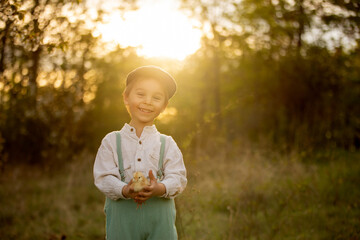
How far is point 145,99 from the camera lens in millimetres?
2129

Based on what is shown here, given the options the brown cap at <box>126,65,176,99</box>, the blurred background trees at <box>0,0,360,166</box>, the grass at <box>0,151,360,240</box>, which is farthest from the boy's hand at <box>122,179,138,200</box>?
the blurred background trees at <box>0,0,360,166</box>

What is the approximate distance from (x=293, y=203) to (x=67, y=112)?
5.43 meters

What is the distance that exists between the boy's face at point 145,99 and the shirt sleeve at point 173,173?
0.71 ft

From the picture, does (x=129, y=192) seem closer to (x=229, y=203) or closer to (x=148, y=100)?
(x=148, y=100)

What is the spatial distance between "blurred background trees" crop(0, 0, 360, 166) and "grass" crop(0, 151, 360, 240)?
0.62 m

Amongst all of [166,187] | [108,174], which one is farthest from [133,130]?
[166,187]

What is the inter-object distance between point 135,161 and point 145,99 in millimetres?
392

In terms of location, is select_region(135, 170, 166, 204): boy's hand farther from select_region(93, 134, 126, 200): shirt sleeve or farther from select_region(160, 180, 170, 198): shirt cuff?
select_region(93, 134, 126, 200): shirt sleeve

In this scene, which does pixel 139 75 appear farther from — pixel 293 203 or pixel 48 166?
pixel 48 166

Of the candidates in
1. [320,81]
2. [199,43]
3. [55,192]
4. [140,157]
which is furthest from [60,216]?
[320,81]

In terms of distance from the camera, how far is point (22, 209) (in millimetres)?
5598

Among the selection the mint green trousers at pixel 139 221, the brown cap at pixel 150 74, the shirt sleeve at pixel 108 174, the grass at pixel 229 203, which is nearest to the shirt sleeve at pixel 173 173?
the mint green trousers at pixel 139 221

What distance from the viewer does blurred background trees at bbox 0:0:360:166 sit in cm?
675

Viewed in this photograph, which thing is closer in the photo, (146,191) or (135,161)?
(146,191)
